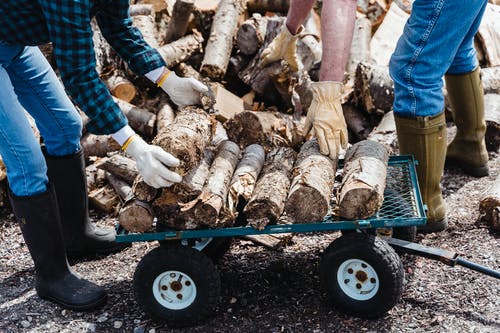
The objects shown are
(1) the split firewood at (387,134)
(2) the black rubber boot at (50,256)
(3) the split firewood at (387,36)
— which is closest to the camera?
(2) the black rubber boot at (50,256)

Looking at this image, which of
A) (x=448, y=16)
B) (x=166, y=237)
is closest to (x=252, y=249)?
(x=166, y=237)

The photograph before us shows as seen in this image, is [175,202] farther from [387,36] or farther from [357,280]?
[387,36]

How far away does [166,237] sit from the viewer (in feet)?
9.52

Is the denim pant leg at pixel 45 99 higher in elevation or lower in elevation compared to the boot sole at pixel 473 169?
lower

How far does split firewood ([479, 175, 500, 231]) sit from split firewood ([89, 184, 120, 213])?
2.23 metres

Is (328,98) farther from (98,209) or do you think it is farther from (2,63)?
(98,209)

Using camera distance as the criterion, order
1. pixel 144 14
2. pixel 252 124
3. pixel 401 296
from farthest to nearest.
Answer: pixel 144 14
pixel 252 124
pixel 401 296

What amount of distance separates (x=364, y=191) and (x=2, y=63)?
1666mm

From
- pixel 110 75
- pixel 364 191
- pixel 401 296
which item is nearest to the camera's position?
pixel 364 191

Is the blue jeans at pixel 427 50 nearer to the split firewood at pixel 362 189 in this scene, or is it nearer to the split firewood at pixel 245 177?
the split firewood at pixel 362 189

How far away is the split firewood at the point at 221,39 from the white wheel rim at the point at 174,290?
7.33 feet

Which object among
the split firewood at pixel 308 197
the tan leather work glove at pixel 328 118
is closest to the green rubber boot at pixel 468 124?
the tan leather work glove at pixel 328 118

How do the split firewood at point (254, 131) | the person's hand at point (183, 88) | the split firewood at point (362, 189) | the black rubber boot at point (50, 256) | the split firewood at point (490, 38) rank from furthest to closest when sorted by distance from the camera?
1. the split firewood at point (490, 38)
2. the split firewood at point (254, 131)
3. the person's hand at point (183, 88)
4. the black rubber boot at point (50, 256)
5. the split firewood at point (362, 189)

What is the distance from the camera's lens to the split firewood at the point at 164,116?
14.7 feet
